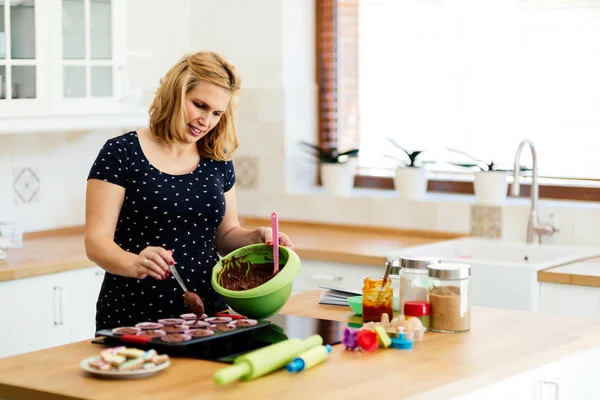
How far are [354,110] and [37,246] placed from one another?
1.72m

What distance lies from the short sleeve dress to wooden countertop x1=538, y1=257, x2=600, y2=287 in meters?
1.41

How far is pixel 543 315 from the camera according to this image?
2969 mm

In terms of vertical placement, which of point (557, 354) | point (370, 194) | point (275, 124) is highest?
point (275, 124)

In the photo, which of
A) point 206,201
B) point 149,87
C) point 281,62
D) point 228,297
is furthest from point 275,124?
point 228,297

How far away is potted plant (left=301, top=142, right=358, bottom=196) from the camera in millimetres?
5078

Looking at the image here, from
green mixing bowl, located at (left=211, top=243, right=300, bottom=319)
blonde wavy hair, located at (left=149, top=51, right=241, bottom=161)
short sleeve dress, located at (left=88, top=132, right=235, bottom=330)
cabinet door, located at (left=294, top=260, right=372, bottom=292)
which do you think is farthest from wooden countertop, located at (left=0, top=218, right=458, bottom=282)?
green mixing bowl, located at (left=211, top=243, right=300, bottom=319)

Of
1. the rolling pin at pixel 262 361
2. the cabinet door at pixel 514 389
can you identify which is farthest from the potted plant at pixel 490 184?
the rolling pin at pixel 262 361

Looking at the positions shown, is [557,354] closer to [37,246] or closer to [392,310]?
[392,310]

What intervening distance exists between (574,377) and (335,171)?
2.48m

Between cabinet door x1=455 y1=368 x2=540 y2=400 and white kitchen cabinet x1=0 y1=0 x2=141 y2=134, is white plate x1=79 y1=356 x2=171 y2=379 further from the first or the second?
white kitchen cabinet x1=0 y1=0 x2=141 y2=134

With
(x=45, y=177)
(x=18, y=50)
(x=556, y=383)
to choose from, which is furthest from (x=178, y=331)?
(x=45, y=177)

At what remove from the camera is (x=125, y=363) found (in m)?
2.24

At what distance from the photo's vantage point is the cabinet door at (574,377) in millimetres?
2617

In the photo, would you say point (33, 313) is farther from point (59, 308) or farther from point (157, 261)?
point (157, 261)
